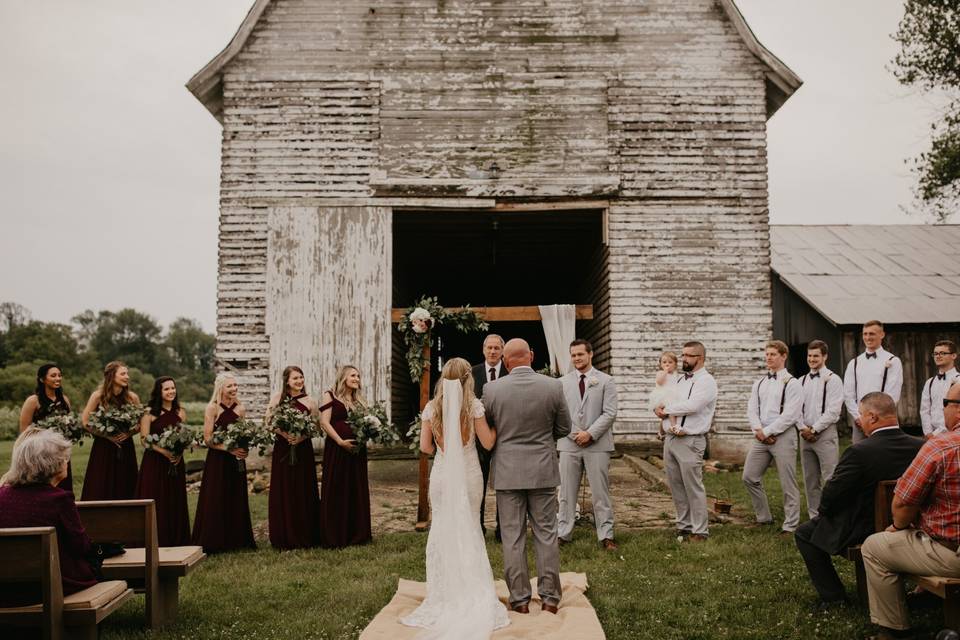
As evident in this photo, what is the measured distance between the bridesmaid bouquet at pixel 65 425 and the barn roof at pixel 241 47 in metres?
7.28

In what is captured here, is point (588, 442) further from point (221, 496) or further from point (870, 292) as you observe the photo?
point (870, 292)

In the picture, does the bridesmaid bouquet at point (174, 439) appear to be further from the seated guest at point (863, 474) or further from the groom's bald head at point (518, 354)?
the seated guest at point (863, 474)

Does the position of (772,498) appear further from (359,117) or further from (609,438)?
(359,117)

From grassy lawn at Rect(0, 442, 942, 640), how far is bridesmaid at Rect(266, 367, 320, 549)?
0.26 metres

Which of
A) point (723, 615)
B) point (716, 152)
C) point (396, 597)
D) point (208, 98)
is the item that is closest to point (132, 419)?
point (396, 597)

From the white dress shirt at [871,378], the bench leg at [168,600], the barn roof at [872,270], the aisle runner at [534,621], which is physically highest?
the barn roof at [872,270]

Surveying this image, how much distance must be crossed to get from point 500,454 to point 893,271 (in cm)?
1836

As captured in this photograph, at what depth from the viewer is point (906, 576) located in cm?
496

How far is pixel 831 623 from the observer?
213 inches

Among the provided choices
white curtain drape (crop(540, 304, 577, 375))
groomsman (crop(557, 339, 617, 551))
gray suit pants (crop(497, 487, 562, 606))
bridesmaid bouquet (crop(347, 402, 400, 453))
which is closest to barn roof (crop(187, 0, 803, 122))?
white curtain drape (crop(540, 304, 577, 375))

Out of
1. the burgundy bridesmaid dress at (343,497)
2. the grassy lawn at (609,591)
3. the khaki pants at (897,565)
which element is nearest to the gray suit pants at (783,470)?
the grassy lawn at (609,591)

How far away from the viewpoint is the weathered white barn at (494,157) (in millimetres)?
13742

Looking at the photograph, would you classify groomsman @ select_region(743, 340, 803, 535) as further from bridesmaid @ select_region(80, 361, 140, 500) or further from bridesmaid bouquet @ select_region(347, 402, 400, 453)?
bridesmaid @ select_region(80, 361, 140, 500)

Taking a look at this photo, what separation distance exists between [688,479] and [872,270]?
50.6 feet
